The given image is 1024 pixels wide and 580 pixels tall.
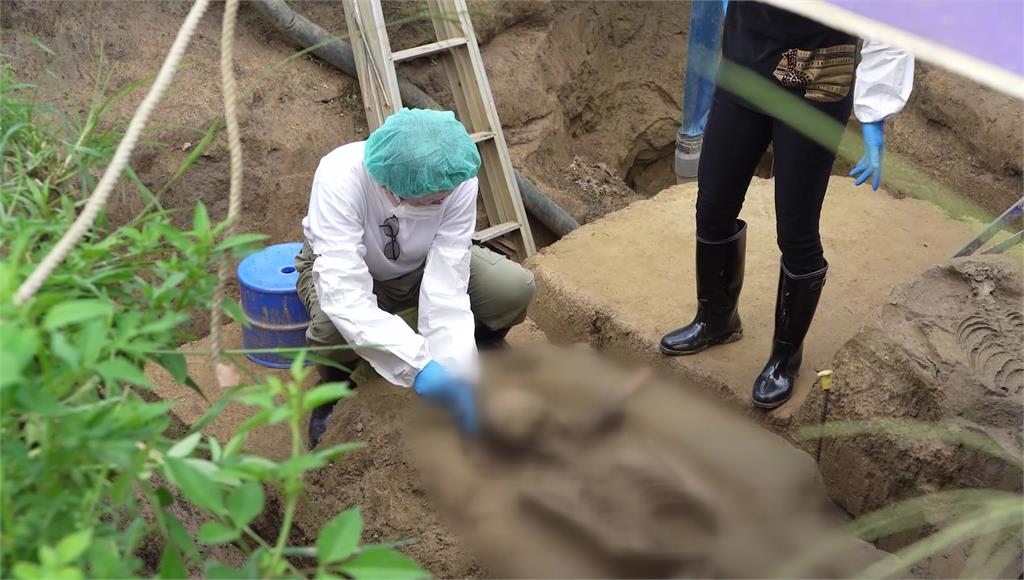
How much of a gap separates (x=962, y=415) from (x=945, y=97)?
2403 millimetres

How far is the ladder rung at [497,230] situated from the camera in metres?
4.04

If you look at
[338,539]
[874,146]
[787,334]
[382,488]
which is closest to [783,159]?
[874,146]

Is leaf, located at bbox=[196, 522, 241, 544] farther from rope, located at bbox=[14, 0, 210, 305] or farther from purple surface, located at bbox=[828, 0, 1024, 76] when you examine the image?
purple surface, located at bbox=[828, 0, 1024, 76]

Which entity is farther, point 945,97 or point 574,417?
point 945,97

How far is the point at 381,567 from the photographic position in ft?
3.55

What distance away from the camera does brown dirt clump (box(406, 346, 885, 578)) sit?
6.20ft

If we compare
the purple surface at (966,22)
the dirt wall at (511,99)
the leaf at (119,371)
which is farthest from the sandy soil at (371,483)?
the purple surface at (966,22)

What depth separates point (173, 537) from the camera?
46.3 inches

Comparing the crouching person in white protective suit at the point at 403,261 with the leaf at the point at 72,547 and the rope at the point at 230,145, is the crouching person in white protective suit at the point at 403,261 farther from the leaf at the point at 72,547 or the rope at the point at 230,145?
the leaf at the point at 72,547

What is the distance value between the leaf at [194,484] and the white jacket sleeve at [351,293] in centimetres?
133

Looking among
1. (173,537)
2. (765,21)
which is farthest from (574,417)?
Answer: (173,537)

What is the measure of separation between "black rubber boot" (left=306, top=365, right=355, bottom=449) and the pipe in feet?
5.14

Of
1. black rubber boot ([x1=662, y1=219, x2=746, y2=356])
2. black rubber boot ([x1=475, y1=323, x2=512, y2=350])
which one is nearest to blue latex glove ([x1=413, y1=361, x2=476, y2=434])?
black rubber boot ([x1=475, y1=323, x2=512, y2=350])

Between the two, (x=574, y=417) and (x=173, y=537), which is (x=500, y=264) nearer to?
(x=574, y=417)
